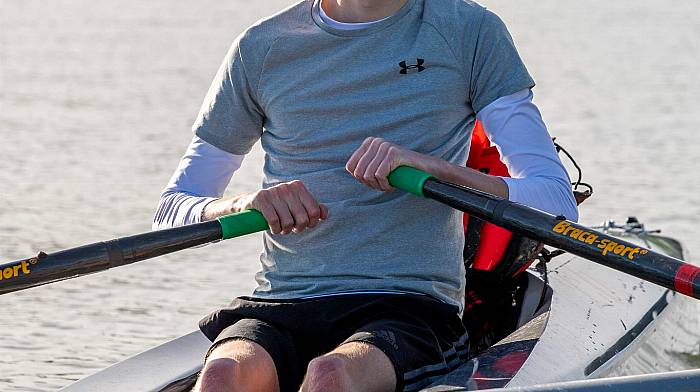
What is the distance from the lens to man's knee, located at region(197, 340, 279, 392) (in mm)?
2816

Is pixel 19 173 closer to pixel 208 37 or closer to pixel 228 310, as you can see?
pixel 228 310

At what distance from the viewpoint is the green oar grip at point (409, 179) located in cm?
309

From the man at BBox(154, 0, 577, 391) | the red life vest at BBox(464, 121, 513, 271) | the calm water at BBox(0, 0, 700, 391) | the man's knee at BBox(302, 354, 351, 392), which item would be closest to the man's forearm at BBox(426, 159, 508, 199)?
the man at BBox(154, 0, 577, 391)

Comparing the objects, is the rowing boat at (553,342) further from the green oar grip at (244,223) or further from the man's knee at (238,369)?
the green oar grip at (244,223)

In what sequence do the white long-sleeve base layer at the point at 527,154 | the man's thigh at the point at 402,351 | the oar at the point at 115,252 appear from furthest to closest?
the white long-sleeve base layer at the point at 527,154 < the oar at the point at 115,252 < the man's thigh at the point at 402,351

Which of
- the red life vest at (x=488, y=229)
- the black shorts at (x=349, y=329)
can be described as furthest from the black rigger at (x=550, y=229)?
the red life vest at (x=488, y=229)

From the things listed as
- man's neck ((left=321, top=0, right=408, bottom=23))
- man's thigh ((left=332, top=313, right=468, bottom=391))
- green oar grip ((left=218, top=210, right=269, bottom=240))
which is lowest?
man's thigh ((left=332, top=313, right=468, bottom=391))

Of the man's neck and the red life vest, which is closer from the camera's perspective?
the man's neck

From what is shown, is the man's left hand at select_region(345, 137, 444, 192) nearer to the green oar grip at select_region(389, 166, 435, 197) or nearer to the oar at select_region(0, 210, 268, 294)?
the green oar grip at select_region(389, 166, 435, 197)

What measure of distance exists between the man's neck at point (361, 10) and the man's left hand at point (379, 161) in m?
0.37

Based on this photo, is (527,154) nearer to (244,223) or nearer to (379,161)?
(379,161)

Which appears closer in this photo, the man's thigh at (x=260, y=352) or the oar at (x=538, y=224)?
the man's thigh at (x=260, y=352)

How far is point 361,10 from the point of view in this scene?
3363 millimetres

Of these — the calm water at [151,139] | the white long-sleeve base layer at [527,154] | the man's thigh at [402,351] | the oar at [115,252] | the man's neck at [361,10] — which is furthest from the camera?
the calm water at [151,139]
